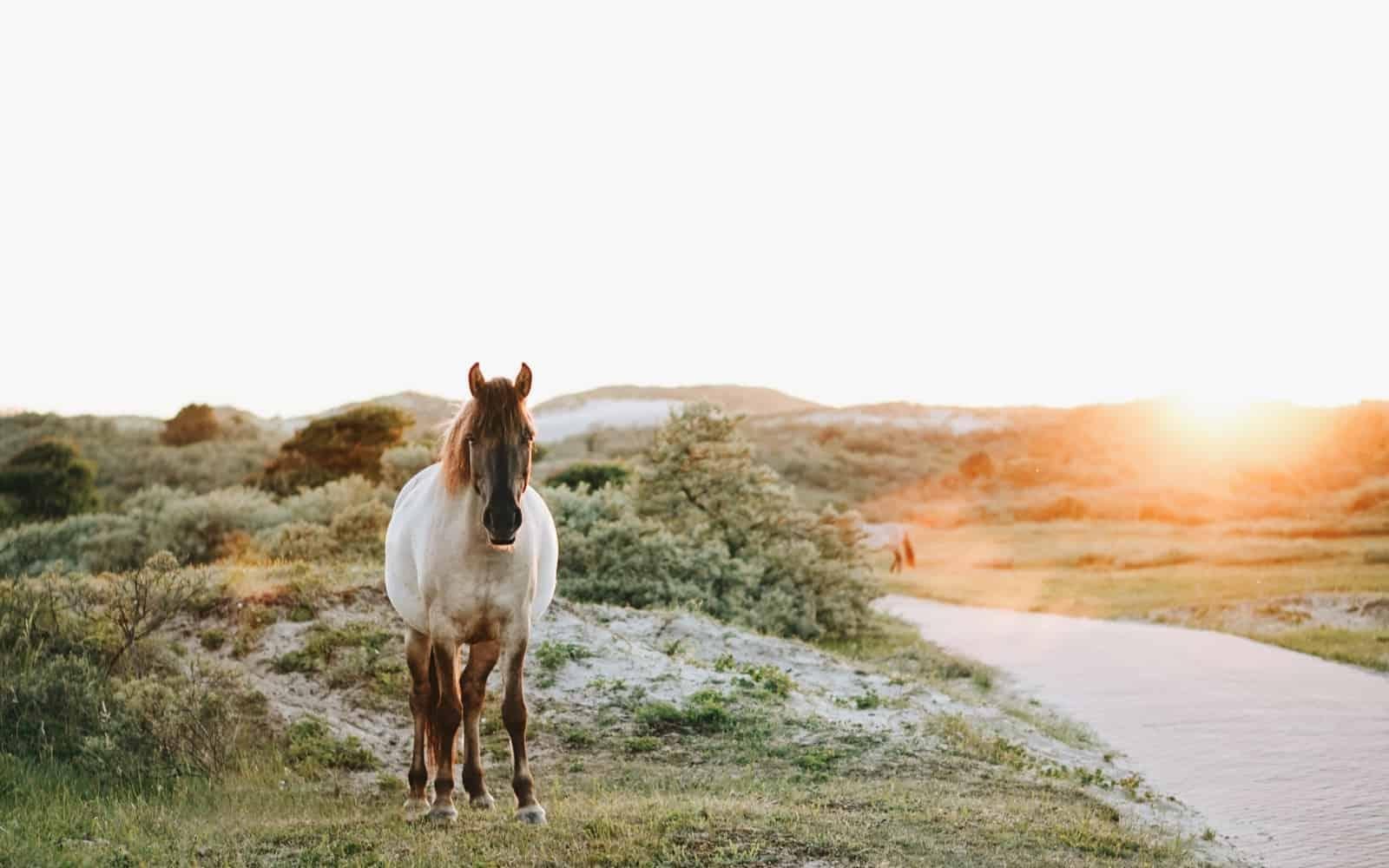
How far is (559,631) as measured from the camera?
1234 centimetres

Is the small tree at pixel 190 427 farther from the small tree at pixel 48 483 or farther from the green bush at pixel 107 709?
the green bush at pixel 107 709

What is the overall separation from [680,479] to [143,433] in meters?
41.0

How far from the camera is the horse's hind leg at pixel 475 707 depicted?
666 centimetres

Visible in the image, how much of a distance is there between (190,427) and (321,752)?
4844 cm

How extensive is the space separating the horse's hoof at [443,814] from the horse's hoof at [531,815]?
0.36m

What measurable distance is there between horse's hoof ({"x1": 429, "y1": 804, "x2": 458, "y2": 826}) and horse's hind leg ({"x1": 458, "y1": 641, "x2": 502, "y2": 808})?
10.6 inches

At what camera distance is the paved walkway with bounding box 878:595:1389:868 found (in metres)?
8.06

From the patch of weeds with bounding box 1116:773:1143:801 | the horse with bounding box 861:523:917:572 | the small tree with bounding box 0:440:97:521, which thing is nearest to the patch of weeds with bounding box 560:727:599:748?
the patch of weeds with bounding box 1116:773:1143:801

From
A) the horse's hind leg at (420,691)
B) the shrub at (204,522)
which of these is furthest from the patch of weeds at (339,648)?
the shrub at (204,522)

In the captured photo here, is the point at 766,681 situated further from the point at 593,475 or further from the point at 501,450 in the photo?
the point at 593,475

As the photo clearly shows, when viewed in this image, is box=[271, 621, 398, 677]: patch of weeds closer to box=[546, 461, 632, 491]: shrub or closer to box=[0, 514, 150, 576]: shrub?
box=[0, 514, 150, 576]: shrub

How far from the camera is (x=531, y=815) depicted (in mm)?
6363

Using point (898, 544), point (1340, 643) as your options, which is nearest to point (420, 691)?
point (1340, 643)

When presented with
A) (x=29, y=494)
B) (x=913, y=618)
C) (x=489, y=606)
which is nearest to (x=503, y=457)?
(x=489, y=606)
